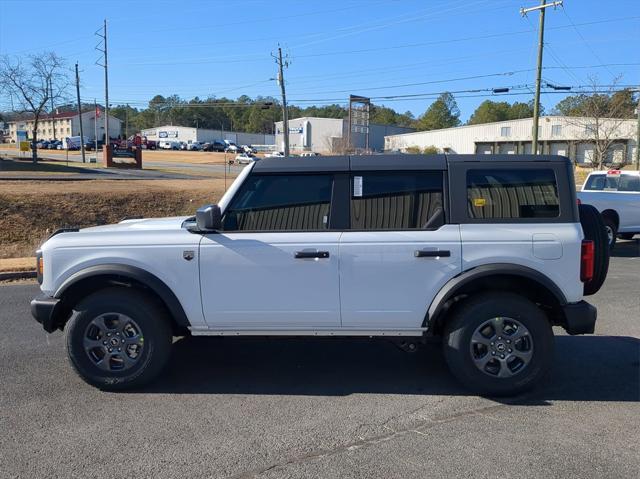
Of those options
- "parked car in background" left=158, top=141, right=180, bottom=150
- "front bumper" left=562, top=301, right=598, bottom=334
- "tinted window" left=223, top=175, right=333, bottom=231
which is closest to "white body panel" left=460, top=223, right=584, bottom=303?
"front bumper" left=562, top=301, right=598, bottom=334

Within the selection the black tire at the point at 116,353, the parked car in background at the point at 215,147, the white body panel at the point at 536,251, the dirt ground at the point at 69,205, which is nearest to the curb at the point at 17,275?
the dirt ground at the point at 69,205

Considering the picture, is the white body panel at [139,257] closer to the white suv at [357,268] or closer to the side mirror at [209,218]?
the white suv at [357,268]

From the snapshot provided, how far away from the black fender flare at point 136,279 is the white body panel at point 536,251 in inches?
89.0

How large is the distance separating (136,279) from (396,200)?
2130 millimetres

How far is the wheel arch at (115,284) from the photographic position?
4.69 m

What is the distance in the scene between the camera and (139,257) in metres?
4.72

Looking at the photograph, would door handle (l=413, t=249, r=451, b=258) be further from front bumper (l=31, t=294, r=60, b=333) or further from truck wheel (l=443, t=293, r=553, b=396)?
front bumper (l=31, t=294, r=60, b=333)

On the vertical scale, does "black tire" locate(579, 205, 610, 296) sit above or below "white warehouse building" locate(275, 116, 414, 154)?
below

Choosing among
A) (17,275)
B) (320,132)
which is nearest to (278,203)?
(17,275)

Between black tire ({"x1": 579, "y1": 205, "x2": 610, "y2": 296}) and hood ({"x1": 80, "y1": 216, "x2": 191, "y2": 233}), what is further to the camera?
hood ({"x1": 80, "y1": 216, "x2": 191, "y2": 233})

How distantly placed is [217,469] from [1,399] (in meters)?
2.15

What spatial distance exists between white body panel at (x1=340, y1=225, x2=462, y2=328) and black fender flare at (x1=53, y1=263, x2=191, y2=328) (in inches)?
51.5

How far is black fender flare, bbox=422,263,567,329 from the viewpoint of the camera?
4.55 m

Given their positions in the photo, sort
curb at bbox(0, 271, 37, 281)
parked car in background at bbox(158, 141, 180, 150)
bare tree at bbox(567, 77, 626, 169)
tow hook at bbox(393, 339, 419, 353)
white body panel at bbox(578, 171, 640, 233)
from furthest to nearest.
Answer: parked car in background at bbox(158, 141, 180, 150) → bare tree at bbox(567, 77, 626, 169) → white body panel at bbox(578, 171, 640, 233) → curb at bbox(0, 271, 37, 281) → tow hook at bbox(393, 339, 419, 353)
